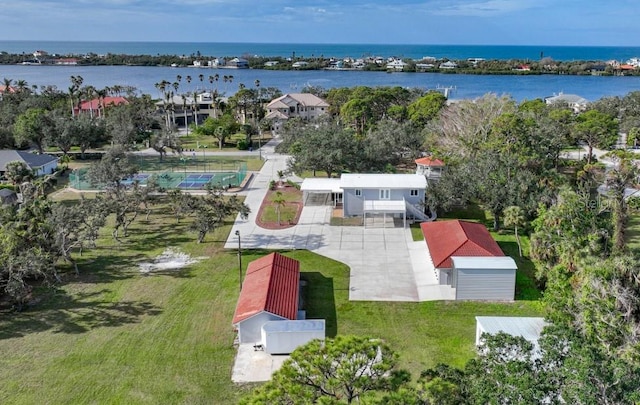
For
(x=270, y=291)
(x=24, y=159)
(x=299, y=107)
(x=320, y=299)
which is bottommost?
(x=320, y=299)

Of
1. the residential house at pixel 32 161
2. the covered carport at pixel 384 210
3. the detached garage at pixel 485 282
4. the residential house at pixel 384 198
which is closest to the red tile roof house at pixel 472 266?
the detached garage at pixel 485 282

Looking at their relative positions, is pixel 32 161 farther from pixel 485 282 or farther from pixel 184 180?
pixel 485 282

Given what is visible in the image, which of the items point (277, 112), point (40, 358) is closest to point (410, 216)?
point (40, 358)

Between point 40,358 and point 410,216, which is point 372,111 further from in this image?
point 40,358

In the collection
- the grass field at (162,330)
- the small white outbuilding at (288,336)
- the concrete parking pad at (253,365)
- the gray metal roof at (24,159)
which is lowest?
the concrete parking pad at (253,365)

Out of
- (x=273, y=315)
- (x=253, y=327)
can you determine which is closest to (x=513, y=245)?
(x=273, y=315)

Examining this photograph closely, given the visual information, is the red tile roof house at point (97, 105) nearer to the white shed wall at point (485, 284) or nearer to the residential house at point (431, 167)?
the residential house at point (431, 167)
